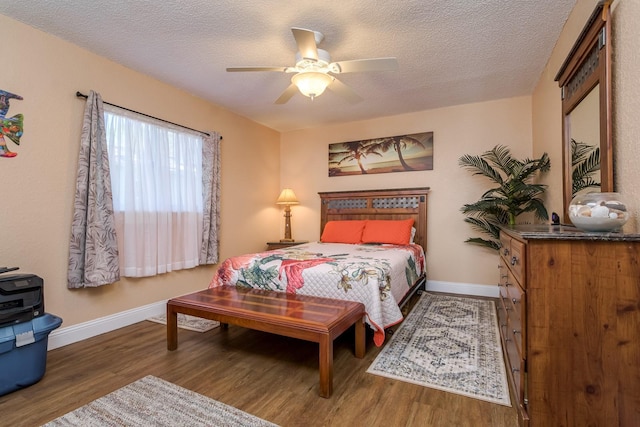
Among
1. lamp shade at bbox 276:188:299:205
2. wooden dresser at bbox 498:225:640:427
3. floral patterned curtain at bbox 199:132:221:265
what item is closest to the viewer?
wooden dresser at bbox 498:225:640:427

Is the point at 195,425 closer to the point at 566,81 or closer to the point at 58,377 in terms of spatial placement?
the point at 58,377

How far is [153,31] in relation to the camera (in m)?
2.45

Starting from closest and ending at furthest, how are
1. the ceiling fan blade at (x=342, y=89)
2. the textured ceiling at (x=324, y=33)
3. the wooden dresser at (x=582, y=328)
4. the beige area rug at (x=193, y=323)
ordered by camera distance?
the wooden dresser at (x=582, y=328) < the textured ceiling at (x=324, y=33) < the ceiling fan blade at (x=342, y=89) < the beige area rug at (x=193, y=323)

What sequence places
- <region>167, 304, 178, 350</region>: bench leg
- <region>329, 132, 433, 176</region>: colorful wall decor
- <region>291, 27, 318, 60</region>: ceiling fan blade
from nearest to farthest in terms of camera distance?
<region>291, 27, 318, 60</region>: ceiling fan blade, <region>167, 304, 178, 350</region>: bench leg, <region>329, 132, 433, 176</region>: colorful wall decor

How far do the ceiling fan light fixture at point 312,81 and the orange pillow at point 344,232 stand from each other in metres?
2.19

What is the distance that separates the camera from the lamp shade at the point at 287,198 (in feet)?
16.2

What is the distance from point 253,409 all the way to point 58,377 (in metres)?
1.40

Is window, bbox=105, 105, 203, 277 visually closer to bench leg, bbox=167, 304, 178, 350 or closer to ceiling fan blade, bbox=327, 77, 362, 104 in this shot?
bench leg, bbox=167, 304, 178, 350

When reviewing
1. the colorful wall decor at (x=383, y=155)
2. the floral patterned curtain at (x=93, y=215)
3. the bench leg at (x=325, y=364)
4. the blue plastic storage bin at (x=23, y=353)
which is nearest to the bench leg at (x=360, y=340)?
the bench leg at (x=325, y=364)

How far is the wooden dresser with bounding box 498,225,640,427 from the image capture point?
1.19 m

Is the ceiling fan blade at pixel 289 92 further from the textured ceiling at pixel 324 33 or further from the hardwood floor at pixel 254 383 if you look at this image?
the hardwood floor at pixel 254 383

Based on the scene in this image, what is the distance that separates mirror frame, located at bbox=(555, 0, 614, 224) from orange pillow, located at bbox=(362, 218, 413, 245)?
1861 millimetres

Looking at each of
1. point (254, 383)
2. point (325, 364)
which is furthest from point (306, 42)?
point (254, 383)

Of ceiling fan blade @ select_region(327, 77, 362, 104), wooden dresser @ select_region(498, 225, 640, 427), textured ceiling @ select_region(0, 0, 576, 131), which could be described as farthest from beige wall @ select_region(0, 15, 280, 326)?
wooden dresser @ select_region(498, 225, 640, 427)
